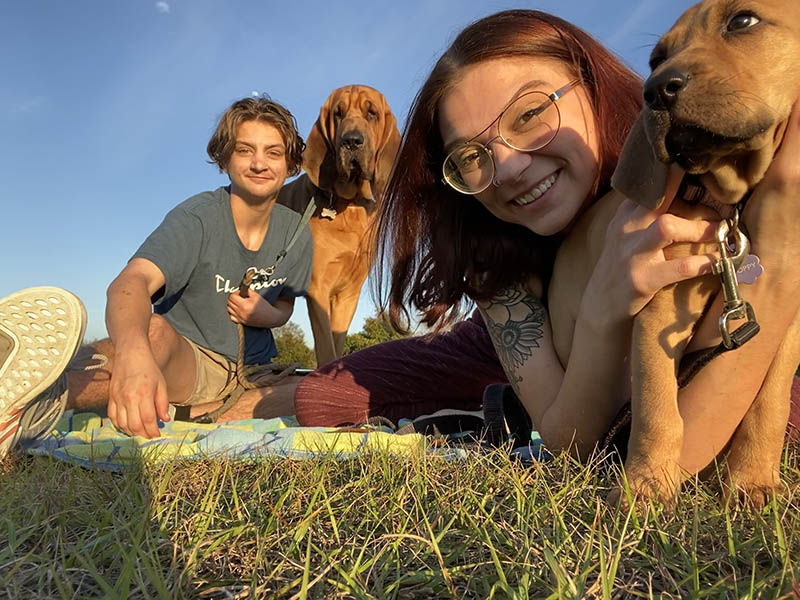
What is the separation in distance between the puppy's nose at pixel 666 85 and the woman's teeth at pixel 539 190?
78 centimetres

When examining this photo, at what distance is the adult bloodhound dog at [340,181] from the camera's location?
224 inches

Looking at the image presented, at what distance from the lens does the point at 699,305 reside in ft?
5.41

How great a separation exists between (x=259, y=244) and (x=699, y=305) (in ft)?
11.5

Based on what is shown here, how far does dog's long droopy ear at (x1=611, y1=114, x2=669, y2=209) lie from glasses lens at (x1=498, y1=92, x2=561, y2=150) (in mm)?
549

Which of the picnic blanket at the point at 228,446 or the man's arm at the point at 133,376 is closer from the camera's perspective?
the picnic blanket at the point at 228,446

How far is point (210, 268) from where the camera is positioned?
4281mm

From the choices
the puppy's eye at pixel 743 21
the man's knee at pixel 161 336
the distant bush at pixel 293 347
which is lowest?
the distant bush at pixel 293 347

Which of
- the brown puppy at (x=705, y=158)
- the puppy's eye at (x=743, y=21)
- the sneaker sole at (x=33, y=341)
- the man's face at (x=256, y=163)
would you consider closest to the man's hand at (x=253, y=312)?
the man's face at (x=256, y=163)

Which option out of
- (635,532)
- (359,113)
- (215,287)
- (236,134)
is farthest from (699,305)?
(359,113)

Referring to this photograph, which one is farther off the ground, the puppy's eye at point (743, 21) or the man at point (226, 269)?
the puppy's eye at point (743, 21)

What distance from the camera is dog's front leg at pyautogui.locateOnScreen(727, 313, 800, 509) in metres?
1.60

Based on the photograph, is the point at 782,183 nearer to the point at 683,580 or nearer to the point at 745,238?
the point at 745,238

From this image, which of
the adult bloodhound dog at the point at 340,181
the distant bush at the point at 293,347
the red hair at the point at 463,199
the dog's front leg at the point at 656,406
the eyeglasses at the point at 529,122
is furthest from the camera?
the distant bush at the point at 293,347

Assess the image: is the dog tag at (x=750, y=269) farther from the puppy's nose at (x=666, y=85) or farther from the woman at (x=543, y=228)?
the puppy's nose at (x=666, y=85)
